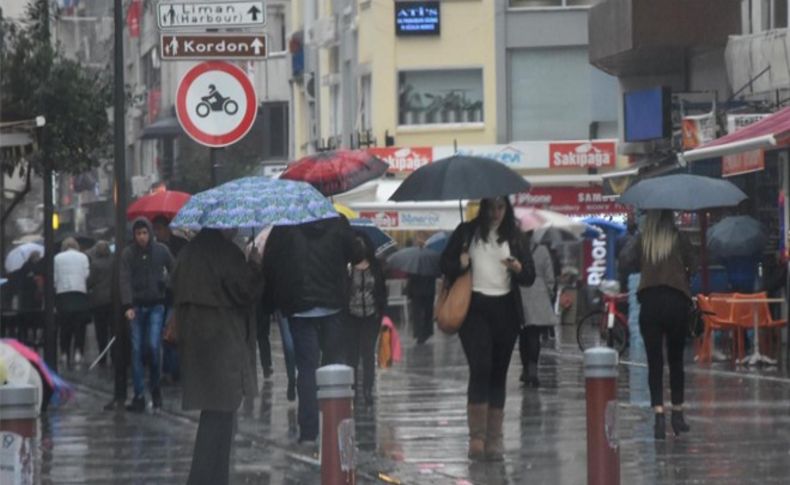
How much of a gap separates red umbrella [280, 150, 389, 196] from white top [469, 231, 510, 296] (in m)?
7.22

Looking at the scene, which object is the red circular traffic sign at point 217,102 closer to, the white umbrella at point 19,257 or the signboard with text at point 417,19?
the white umbrella at point 19,257

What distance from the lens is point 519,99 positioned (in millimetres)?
47312

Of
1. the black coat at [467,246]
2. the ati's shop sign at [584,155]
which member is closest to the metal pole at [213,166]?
the black coat at [467,246]

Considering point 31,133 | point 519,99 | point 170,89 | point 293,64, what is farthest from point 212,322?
point 170,89

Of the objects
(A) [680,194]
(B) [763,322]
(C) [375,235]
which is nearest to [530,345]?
(C) [375,235]

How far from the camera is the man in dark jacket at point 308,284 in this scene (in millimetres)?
15094

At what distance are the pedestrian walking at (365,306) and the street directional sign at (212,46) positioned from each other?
3797 mm

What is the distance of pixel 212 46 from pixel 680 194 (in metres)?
3.95

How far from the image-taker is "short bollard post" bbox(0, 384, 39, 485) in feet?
24.6

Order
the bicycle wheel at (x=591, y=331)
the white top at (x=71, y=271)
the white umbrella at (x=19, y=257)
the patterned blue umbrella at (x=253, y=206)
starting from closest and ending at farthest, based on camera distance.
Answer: the patterned blue umbrella at (x=253, y=206) → the white top at (x=71, y=271) → the bicycle wheel at (x=591, y=331) → the white umbrella at (x=19, y=257)

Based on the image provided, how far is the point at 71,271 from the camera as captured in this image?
27500 millimetres

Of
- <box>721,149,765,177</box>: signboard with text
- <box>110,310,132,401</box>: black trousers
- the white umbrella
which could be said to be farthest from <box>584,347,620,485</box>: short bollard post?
the white umbrella

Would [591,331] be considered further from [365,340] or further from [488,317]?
[488,317]

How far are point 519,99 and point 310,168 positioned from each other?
26528 mm
